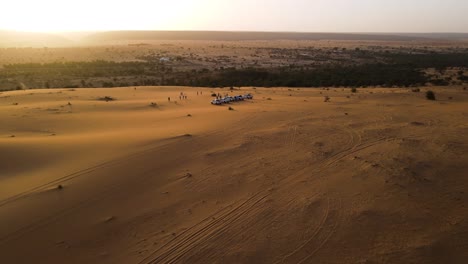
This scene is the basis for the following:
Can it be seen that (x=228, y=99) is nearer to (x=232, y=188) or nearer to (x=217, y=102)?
(x=217, y=102)

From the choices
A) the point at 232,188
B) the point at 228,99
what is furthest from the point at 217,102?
the point at 232,188

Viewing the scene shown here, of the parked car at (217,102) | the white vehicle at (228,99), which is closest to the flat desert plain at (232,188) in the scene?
the parked car at (217,102)

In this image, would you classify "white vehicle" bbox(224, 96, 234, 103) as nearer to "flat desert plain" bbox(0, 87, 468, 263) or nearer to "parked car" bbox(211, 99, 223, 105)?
"parked car" bbox(211, 99, 223, 105)

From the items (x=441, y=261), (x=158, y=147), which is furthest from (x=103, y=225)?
(x=441, y=261)

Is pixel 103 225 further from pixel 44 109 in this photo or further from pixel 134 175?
pixel 44 109

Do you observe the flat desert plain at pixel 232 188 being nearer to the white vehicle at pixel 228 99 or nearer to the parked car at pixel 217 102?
the parked car at pixel 217 102

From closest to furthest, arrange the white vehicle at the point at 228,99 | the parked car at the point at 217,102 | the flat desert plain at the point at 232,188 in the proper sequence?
the flat desert plain at the point at 232,188 < the parked car at the point at 217,102 < the white vehicle at the point at 228,99

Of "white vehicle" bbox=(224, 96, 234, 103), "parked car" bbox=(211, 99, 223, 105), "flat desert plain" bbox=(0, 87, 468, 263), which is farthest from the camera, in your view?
"white vehicle" bbox=(224, 96, 234, 103)

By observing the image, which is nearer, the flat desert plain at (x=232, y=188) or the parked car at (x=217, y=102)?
the flat desert plain at (x=232, y=188)

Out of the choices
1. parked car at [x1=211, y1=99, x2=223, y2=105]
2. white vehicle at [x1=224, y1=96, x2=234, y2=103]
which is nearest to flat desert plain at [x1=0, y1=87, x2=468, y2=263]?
parked car at [x1=211, y1=99, x2=223, y2=105]
